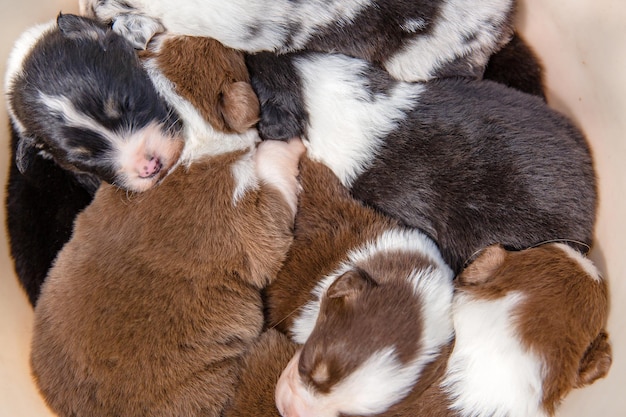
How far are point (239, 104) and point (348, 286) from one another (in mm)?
1036

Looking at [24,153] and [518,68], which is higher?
[518,68]

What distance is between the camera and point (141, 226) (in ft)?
8.78

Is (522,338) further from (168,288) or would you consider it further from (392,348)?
(168,288)

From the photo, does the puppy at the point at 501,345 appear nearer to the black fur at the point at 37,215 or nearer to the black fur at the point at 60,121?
the black fur at the point at 60,121

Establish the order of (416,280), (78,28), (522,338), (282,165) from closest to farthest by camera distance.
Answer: (522,338) → (416,280) → (78,28) → (282,165)

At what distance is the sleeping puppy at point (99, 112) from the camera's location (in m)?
2.68

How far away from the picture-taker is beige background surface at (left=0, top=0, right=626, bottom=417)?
8.30 feet

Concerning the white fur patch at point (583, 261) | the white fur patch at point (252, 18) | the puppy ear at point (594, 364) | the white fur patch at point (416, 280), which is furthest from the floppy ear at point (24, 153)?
the puppy ear at point (594, 364)

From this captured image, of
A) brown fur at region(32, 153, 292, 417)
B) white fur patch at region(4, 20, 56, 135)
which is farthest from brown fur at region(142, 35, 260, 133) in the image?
white fur patch at region(4, 20, 56, 135)

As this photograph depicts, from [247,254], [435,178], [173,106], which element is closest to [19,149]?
[173,106]

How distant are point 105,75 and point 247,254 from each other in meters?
1.08

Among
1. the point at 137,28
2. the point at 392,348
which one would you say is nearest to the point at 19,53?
the point at 137,28

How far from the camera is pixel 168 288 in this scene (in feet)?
8.56

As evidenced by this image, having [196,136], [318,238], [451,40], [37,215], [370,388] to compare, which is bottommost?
[37,215]
